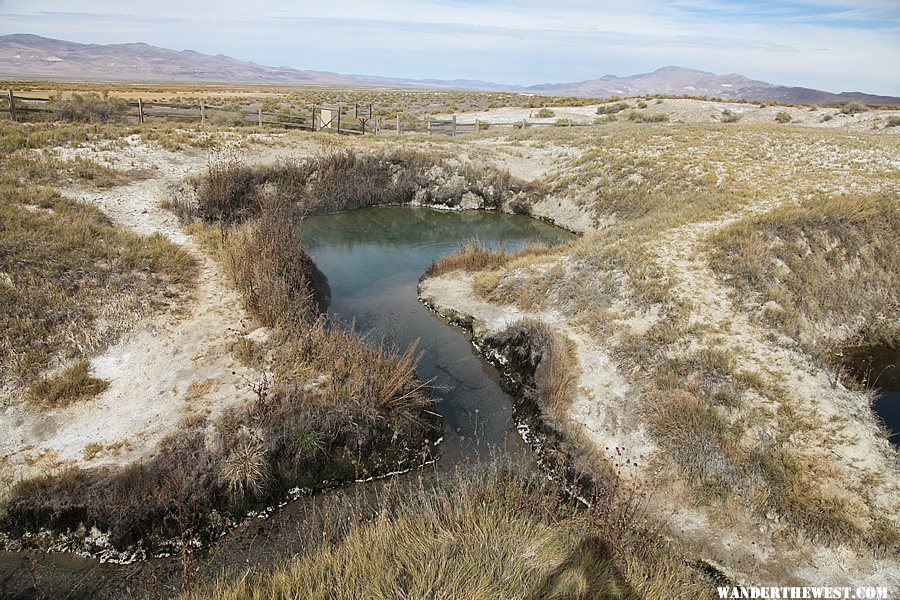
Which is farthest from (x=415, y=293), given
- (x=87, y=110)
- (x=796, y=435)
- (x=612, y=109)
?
(x=612, y=109)

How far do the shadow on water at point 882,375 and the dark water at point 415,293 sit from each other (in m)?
7.37

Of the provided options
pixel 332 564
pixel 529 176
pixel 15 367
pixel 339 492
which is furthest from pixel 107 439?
pixel 529 176

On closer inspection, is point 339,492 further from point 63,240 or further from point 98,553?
point 63,240

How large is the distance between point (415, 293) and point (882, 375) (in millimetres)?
11487

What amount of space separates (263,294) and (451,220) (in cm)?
1414

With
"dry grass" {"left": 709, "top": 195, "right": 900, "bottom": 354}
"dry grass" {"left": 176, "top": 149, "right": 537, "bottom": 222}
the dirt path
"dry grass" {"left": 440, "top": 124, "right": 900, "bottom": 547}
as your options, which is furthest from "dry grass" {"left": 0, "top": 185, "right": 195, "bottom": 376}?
"dry grass" {"left": 709, "top": 195, "right": 900, "bottom": 354}

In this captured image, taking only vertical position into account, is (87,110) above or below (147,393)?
above

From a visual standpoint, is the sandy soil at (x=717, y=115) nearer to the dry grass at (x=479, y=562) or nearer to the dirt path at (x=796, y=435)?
the dirt path at (x=796, y=435)

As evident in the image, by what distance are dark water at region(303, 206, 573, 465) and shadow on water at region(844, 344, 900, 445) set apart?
7368 millimetres

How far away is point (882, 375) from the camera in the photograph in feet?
38.2

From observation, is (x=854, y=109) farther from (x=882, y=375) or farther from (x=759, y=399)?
(x=759, y=399)

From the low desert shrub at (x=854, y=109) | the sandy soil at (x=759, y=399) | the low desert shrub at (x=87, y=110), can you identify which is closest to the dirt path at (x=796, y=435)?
the sandy soil at (x=759, y=399)

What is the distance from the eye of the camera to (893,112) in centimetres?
4288

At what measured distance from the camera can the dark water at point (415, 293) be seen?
966 cm
